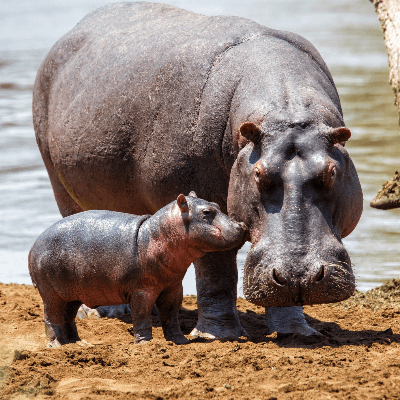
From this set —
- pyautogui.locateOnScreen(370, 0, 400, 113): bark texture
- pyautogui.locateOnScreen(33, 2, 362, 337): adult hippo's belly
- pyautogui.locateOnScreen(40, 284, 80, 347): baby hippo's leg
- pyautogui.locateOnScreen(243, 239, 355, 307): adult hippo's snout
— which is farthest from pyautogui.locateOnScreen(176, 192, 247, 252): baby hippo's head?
pyautogui.locateOnScreen(370, 0, 400, 113): bark texture

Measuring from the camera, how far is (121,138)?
6.29 meters

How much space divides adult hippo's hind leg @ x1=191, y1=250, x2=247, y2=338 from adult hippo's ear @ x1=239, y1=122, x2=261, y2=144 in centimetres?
114

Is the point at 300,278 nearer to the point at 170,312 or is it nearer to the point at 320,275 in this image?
the point at 320,275

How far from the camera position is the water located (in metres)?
8.87

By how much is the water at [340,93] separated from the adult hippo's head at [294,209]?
287 centimetres

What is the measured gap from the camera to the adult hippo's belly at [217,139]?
181 inches

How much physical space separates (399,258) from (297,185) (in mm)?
4100

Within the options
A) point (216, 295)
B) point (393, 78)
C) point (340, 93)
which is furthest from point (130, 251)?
point (340, 93)

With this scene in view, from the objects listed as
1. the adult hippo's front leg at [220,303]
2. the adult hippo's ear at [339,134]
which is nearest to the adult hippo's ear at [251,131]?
the adult hippo's ear at [339,134]

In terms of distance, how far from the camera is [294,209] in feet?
15.0

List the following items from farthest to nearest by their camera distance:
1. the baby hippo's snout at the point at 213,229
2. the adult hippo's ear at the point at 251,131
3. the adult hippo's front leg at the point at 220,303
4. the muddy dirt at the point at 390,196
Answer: the muddy dirt at the point at 390,196, the adult hippo's front leg at the point at 220,303, the baby hippo's snout at the point at 213,229, the adult hippo's ear at the point at 251,131

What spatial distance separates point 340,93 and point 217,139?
12975 mm

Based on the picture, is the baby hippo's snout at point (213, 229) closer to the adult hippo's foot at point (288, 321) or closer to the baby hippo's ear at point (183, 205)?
the baby hippo's ear at point (183, 205)

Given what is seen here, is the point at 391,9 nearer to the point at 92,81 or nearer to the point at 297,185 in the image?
the point at 92,81
